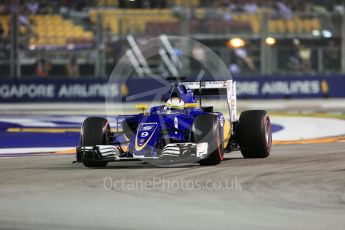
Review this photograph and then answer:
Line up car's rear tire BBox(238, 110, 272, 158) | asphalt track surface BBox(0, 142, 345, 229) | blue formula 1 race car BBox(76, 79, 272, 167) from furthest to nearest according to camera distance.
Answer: car's rear tire BBox(238, 110, 272, 158), blue formula 1 race car BBox(76, 79, 272, 167), asphalt track surface BBox(0, 142, 345, 229)

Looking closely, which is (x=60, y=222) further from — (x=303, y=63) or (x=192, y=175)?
(x=303, y=63)

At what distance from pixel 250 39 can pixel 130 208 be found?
2685 cm

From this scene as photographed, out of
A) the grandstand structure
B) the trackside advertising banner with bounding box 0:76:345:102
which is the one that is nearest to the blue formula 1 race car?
the trackside advertising banner with bounding box 0:76:345:102

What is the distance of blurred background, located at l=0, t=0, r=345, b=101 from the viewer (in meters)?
34.2

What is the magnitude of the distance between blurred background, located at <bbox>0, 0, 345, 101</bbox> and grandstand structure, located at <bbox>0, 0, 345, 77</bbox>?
1.6 inches

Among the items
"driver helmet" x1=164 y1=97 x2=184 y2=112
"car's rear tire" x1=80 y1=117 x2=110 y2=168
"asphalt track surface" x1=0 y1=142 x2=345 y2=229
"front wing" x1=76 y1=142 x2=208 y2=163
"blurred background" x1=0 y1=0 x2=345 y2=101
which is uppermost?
"blurred background" x1=0 y1=0 x2=345 y2=101

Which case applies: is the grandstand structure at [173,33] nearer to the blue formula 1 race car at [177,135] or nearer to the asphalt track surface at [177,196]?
the blue formula 1 race car at [177,135]

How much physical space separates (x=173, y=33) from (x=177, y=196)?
25.9 metres

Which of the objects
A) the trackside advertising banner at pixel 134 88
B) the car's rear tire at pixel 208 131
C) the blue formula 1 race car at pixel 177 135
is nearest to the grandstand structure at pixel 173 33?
the trackside advertising banner at pixel 134 88

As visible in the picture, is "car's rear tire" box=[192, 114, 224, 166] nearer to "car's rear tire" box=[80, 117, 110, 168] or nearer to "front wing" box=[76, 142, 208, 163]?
"front wing" box=[76, 142, 208, 163]

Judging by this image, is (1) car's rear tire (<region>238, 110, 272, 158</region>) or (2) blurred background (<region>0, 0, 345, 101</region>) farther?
(2) blurred background (<region>0, 0, 345, 101</region>)

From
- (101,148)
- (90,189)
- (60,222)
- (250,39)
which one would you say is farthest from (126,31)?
(60,222)

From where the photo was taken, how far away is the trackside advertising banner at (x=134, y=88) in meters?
34.2

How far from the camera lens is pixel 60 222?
7.64m
